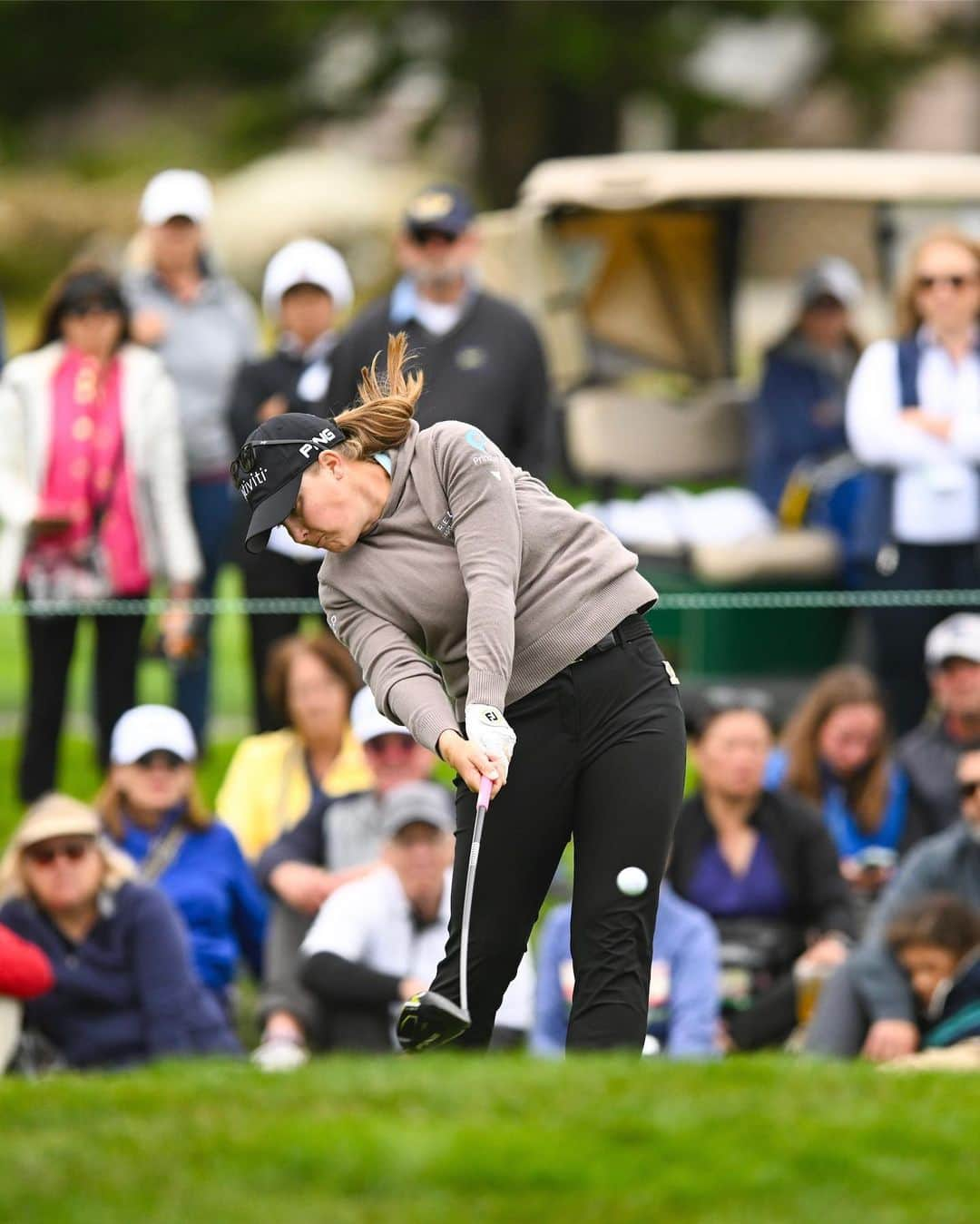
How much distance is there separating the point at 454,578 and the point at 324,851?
3.49 metres

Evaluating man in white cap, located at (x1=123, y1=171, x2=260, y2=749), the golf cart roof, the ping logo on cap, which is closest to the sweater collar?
the ping logo on cap

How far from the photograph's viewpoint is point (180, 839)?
29.8ft

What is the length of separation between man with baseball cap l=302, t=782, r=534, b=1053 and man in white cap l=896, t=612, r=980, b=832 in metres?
2.00

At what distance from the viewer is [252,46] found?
28797mm

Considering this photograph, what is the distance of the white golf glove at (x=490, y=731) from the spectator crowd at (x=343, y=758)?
236 cm

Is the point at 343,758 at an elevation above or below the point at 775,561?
below

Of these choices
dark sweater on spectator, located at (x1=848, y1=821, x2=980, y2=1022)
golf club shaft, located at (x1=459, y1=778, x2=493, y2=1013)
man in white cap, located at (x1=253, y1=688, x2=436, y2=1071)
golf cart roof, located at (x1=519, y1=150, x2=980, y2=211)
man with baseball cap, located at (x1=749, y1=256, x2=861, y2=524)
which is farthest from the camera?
golf cart roof, located at (x1=519, y1=150, x2=980, y2=211)

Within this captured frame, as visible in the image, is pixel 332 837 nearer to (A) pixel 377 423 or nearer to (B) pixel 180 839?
(B) pixel 180 839

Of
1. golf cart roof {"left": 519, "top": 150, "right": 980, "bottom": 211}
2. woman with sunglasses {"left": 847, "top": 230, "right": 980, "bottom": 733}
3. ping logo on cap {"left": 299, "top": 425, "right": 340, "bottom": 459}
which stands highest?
golf cart roof {"left": 519, "top": 150, "right": 980, "bottom": 211}

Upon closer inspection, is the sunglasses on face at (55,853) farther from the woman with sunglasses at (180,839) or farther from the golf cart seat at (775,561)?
the golf cart seat at (775,561)

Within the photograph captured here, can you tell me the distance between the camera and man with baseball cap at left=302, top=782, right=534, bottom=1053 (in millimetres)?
8484

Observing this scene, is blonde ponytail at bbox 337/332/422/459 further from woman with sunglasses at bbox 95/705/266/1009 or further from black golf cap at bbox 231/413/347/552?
woman with sunglasses at bbox 95/705/266/1009

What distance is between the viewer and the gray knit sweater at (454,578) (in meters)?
5.80

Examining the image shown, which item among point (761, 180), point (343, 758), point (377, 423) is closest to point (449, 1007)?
point (377, 423)
